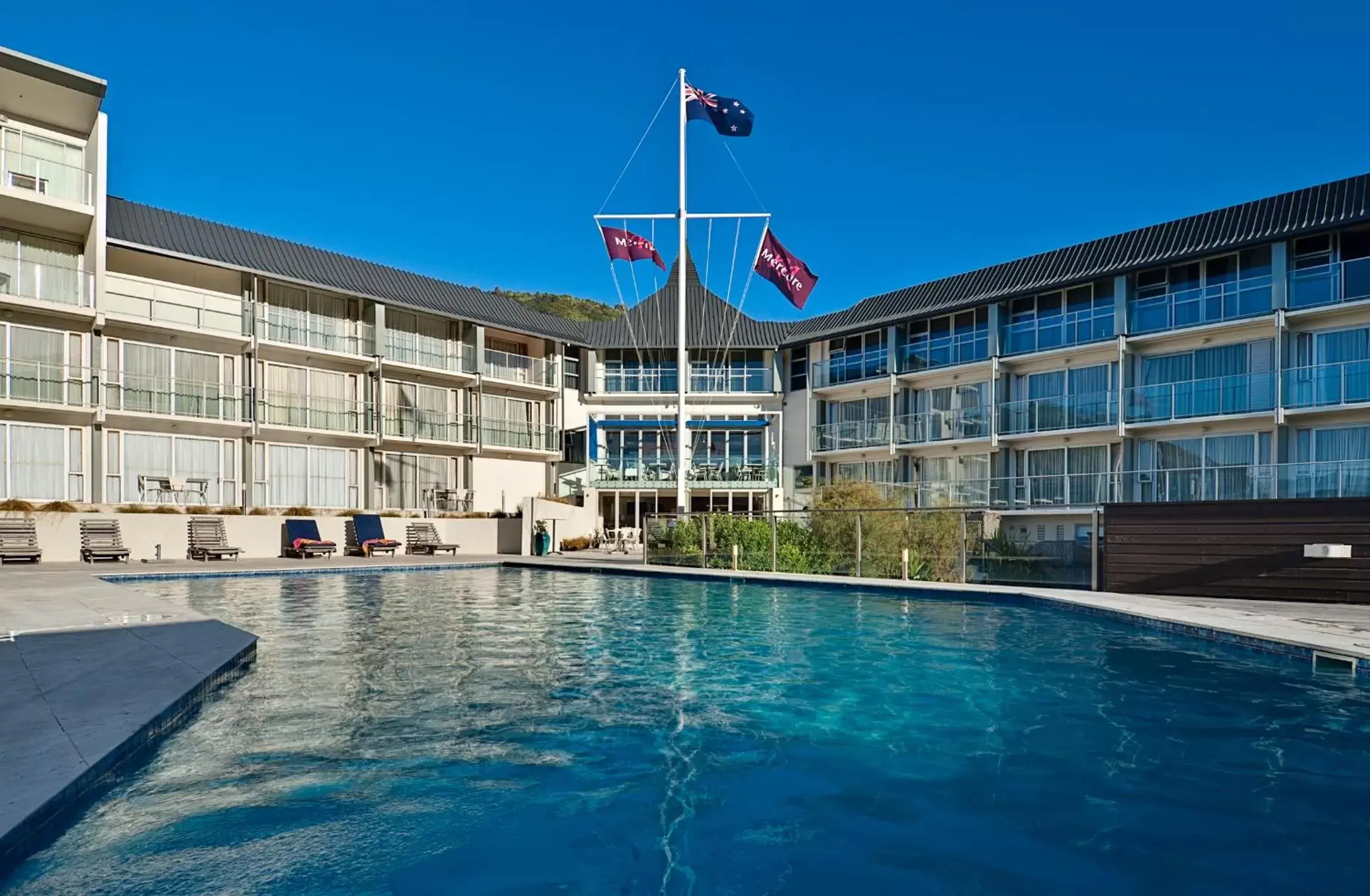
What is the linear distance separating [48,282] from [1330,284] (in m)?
32.1

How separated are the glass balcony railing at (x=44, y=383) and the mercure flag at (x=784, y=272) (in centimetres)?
1781

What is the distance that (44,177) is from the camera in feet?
74.4

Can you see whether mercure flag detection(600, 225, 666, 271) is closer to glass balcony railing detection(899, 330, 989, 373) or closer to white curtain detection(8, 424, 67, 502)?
glass balcony railing detection(899, 330, 989, 373)

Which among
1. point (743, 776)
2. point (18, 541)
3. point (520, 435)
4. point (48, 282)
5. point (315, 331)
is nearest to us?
point (743, 776)

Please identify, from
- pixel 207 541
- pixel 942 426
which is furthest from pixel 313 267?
pixel 942 426

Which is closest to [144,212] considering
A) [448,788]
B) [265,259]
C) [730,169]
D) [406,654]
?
[265,259]

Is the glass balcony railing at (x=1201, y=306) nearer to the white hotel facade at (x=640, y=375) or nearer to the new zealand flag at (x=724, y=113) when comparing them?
the white hotel facade at (x=640, y=375)

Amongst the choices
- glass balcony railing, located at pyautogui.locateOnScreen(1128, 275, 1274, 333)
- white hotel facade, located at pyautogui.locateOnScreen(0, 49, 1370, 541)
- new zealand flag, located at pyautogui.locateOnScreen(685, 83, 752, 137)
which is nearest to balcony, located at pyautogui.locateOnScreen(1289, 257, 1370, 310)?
white hotel facade, located at pyautogui.locateOnScreen(0, 49, 1370, 541)

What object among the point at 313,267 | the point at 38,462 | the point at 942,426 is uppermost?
the point at 313,267

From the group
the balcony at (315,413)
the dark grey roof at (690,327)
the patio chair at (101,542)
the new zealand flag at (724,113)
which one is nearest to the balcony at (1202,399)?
the new zealand flag at (724,113)

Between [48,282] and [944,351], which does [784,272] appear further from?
[48,282]

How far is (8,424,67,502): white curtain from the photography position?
22.1 m

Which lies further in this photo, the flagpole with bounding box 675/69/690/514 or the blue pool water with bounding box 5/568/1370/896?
the flagpole with bounding box 675/69/690/514

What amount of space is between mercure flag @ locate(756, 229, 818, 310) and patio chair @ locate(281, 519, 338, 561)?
14423mm
